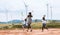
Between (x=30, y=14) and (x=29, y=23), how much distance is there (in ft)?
2.48

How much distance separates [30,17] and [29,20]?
0.82 ft

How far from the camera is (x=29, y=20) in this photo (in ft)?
71.4

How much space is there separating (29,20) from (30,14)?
1.62 ft

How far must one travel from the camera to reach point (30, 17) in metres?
21.7

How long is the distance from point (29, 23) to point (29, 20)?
27 centimetres

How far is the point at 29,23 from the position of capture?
2189 cm

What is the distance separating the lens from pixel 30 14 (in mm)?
21641

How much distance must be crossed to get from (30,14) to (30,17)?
10.0 inches
